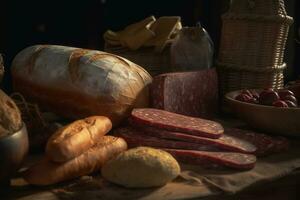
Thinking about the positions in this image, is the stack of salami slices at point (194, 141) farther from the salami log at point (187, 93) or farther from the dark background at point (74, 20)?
the dark background at point (74, 20)

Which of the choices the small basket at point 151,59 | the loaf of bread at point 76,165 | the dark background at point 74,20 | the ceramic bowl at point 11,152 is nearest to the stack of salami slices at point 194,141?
the loaf of bread at point 76,165

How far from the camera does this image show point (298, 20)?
3.28m

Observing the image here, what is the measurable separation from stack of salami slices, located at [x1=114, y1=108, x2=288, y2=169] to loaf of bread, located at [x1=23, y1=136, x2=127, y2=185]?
0.12 metres

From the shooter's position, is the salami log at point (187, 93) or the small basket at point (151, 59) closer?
the salami log at point (187, 93)

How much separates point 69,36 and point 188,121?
2.14m

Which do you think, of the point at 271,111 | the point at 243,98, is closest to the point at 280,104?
the point at 271,111

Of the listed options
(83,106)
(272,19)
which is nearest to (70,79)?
(83,106)

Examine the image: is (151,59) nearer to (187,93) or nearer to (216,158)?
(187,93)

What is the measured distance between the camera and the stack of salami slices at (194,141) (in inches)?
50.3

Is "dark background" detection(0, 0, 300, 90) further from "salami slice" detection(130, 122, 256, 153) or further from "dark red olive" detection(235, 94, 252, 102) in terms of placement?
"salami slice" detection(130, 122, 256, 153)

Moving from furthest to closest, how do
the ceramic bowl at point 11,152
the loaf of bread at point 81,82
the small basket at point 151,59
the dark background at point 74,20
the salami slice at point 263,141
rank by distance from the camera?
A: the dark background at point 74,20 < the small basket at point 151,59 < the loaf of bread at point 81,82 < the salami slice at point 263,141 < the ceramic bowl at point 11,152

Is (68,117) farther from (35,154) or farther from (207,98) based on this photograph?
(207,98)

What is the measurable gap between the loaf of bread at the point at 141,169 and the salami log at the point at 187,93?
47cm

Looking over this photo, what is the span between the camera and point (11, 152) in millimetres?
1003
